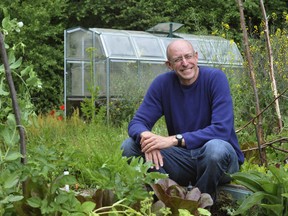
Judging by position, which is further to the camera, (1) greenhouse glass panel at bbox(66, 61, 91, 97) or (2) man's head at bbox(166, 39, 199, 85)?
(1) greenhouse glass panel at bbox(66, 61, 91, 97)

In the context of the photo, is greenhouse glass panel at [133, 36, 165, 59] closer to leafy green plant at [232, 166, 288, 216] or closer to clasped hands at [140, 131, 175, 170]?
clasped hands at [140, 131, 175, 170]

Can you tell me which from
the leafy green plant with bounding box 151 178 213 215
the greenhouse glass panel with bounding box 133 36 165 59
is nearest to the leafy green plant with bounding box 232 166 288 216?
the leafy green plant with bounding box 151 178 213 215

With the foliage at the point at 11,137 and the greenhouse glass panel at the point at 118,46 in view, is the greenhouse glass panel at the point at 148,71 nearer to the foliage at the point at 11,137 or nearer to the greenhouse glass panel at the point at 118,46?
the greenhouse glass panel at the point at 118,46

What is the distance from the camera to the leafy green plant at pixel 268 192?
271 cm

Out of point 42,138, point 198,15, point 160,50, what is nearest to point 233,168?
point 42,138

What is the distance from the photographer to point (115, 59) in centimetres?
973

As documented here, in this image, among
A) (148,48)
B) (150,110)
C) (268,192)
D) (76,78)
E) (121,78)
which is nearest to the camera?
(268,192)

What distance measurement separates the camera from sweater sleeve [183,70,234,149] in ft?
11.1

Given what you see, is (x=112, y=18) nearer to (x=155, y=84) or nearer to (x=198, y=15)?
(x=198, y=15)

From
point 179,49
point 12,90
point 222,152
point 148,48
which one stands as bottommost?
point 222,152

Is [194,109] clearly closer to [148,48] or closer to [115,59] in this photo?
[115,59]

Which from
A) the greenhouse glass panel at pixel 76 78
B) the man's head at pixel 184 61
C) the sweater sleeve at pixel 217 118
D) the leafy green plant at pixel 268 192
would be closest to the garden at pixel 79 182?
the leafy green plant at pixel 268 192

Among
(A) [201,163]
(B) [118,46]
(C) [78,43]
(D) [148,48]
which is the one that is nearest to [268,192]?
(A) [201,163]

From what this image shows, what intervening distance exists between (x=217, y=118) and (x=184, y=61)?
452 millimetres
